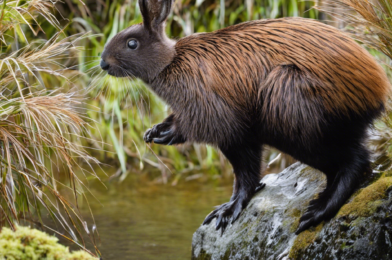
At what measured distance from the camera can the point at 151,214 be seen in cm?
584

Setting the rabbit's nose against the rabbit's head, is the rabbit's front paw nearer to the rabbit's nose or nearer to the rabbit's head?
the rabbit's head

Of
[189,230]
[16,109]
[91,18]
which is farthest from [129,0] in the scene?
[16,109]

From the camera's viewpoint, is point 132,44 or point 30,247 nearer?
point 30,247

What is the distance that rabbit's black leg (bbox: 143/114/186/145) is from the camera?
4004mm

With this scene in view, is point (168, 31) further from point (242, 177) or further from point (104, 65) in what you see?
point (242, 177)

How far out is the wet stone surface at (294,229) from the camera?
3035mm

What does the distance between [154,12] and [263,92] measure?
3.32 ft

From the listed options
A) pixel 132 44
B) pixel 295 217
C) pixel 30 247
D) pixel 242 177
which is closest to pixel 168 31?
pixel 132 44

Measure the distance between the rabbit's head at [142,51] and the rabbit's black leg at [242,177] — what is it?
30.5 inches

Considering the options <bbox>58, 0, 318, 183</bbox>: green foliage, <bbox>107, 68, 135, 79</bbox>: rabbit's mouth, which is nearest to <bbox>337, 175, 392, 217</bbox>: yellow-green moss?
<bbox>107, 68, 135, 79</bbox>: rabbit's mouth

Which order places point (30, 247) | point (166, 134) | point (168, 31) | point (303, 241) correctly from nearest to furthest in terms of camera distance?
point (30, 247) < point (303, 241) < point (166, 134) < point (168, 31)

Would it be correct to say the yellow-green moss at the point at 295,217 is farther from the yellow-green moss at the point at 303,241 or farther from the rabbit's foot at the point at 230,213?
the rabbit's foot at the point at 230,213

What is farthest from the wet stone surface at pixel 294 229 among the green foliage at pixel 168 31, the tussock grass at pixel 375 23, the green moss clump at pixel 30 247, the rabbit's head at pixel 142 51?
the green foliage at pixel 168 31

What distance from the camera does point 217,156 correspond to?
728 centimetres
